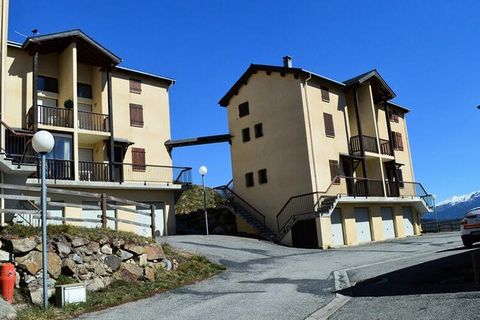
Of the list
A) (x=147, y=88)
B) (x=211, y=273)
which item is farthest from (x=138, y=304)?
(x=147, y=88)

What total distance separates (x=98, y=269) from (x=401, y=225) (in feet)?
84.2

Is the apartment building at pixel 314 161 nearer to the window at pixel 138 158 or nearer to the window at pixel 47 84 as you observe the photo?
the window at pixel 138 158

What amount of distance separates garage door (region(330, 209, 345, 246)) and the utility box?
18.1 meters

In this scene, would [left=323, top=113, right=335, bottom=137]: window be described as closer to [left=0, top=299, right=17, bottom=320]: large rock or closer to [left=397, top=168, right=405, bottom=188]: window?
[left=397, top=168, right=405, bottom=188]: window

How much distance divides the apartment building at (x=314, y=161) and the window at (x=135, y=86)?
683 centimetres

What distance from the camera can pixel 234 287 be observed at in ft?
41.7

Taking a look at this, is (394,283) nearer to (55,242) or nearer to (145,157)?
(55,242)

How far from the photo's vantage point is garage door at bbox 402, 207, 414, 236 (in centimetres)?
3441

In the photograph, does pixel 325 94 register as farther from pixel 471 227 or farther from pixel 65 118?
pixel 65 118

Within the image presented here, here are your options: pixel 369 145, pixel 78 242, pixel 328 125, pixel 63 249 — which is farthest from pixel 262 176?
pixel 63 249

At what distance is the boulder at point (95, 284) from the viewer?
11977 millimetres

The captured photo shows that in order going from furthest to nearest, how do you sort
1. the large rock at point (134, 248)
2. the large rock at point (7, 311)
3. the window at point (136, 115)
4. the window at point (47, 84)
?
the window at point (136, 115) → the window at point (47, 84) → the large rock at point (134, 248) → the large rock at point (7, 311)

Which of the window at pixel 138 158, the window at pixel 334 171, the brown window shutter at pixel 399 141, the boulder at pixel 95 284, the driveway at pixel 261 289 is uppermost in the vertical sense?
the brown window shutter at pixel 399 141

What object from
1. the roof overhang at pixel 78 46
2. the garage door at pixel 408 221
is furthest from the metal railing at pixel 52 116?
the garage door at pixel 408 221
